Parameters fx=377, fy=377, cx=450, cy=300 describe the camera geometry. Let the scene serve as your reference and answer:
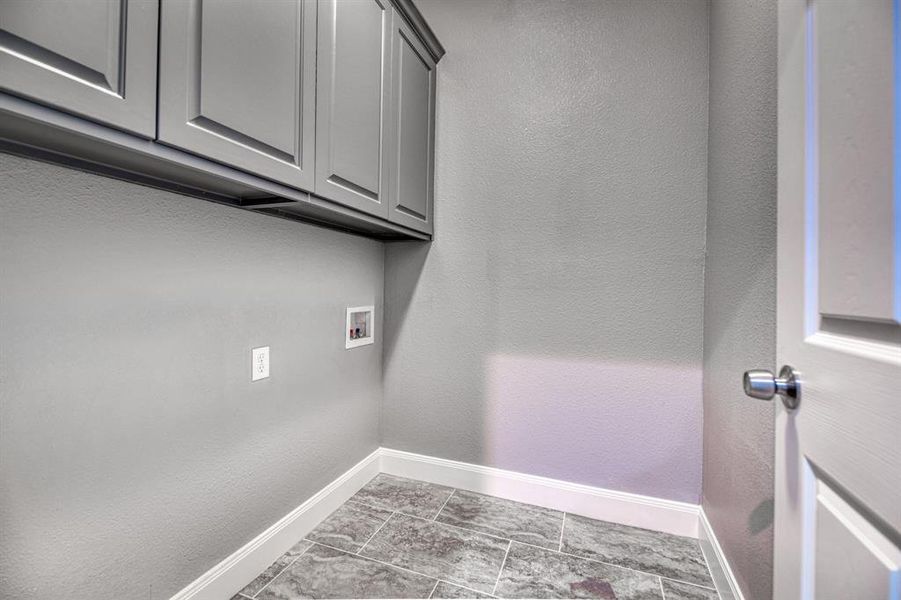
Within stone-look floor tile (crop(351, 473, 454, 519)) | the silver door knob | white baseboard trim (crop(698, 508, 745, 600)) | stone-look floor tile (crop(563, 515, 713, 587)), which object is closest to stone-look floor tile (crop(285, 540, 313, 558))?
stone-look floor tile (crop(351, 473, 454, 519))

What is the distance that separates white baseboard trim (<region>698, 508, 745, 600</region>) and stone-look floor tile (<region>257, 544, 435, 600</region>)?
103cm

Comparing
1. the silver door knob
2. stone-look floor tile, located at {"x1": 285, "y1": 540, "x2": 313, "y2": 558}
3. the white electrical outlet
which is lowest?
stone-look floor tile, located at {"x1": 285, "y1": 540, "x2": 313, "y2": 558}

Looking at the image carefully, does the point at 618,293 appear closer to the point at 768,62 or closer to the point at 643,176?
the point at 643,176

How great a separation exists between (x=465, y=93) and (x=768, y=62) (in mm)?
1372

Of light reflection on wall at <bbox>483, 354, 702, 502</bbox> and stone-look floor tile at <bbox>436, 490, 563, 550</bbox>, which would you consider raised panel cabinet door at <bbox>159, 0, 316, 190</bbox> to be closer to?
light reflection on wall at <bbox>483, 354, 702, 502</bbox>

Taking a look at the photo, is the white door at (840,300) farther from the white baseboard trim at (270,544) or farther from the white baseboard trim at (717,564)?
the white baseboard trim at (270,544)

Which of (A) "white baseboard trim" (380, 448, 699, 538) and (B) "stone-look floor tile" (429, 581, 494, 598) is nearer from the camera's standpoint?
(B) "stone-look floor tile" (429, 581, 494, 598)

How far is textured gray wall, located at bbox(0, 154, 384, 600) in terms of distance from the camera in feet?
2.84

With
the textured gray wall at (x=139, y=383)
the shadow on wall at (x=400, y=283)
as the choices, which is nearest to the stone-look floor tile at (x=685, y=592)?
the textured gray wall at (x=139, y=383)

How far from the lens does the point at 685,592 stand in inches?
55.1

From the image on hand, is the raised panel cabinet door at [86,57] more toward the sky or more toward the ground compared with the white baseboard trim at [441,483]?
more toward the sky

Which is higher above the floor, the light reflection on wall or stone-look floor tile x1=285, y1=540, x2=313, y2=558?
the light reflection on wall

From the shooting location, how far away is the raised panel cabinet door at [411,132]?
1.72m

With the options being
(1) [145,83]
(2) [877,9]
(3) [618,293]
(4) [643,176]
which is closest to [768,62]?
(4) [643,176]
